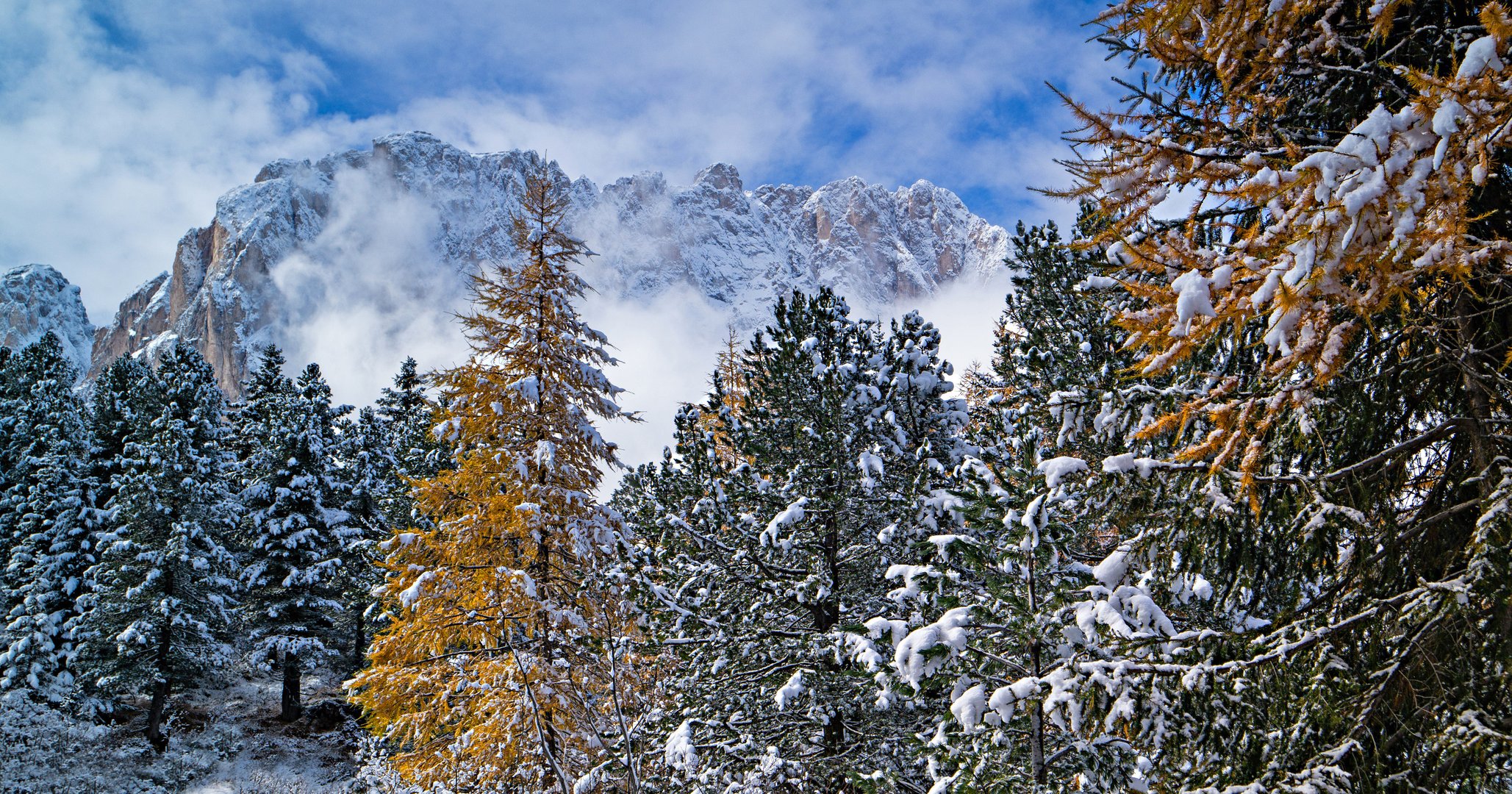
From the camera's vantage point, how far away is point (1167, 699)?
3.42 metres

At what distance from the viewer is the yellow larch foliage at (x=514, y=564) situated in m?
9.15

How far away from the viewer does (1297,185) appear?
2771 millimetres

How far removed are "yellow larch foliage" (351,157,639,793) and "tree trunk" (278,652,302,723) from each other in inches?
694

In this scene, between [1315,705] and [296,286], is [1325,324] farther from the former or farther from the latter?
[296,286]

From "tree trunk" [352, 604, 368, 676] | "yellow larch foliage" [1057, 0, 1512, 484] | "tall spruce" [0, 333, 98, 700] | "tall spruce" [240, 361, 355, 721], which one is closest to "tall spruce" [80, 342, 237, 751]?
"tall spruce" [0, 333, 98, 700]

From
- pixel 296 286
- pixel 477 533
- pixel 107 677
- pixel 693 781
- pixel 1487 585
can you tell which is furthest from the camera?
pixel 296 286

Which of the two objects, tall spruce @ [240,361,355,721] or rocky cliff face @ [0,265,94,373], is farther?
rocky cliff face @ [0,265,94,373]

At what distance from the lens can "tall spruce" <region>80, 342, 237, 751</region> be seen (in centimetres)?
2152

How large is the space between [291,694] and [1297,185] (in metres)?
30.0

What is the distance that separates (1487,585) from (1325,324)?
1.17 m

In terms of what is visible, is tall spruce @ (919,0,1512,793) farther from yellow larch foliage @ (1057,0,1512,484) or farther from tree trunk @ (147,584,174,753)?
tree trunk @ (147,584,174,753)

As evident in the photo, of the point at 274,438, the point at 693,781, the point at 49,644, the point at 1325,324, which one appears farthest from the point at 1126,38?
the point at 49,644

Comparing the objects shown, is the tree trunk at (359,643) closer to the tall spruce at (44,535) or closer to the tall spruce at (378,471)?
the tall spruce at (378,471)

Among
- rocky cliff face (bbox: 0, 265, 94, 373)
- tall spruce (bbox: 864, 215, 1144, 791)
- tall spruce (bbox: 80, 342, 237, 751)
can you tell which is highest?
rocky cliff face (bbox: 0, 265, 94, 373)
